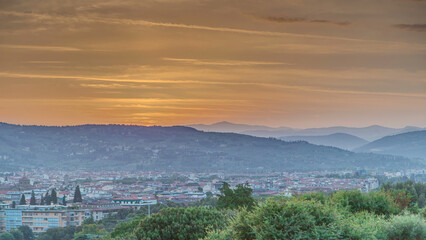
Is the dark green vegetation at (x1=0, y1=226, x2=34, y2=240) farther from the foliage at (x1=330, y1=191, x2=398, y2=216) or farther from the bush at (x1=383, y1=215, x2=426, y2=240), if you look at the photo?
the bush at (x1=383, y1=215, x2=426, y2=240)

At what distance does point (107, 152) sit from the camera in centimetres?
15238

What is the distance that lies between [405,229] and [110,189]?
9098cm

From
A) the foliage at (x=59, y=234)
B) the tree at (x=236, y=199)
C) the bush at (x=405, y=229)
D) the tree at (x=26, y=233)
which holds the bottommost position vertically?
the tree at (x=26, y=233)

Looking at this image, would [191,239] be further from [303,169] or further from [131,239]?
[303,169]

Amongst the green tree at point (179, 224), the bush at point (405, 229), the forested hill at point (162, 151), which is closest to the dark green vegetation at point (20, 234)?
the green tree at point (179, 224)

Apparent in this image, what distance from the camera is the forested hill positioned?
147m

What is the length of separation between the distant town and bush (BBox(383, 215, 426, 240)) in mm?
29869

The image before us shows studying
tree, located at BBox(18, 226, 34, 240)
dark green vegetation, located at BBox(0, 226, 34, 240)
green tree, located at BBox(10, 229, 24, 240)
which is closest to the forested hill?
tree, located at BBox(18, 226, 34, 240)

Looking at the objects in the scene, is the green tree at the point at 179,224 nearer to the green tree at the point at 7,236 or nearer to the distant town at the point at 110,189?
the distant town at the point at 110,189

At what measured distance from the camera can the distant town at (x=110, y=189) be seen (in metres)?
70.6

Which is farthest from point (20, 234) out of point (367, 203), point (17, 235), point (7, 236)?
point (367, 203)

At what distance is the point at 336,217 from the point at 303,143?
14545cm

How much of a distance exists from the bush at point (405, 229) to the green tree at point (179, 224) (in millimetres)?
4988

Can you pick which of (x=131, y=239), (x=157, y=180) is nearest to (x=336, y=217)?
(x=131, y=239)
